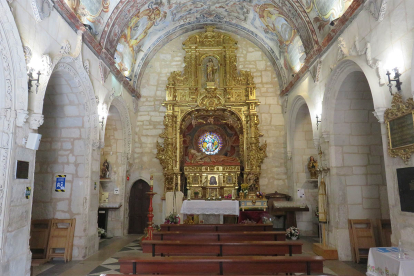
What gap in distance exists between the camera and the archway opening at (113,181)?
11.5 m

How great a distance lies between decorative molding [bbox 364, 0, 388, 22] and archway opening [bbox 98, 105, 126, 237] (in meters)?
8.36

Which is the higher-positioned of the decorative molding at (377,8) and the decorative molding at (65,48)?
the decorative molding at (377,8)

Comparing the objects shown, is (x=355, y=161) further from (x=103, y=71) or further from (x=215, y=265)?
(x=103, y=71)

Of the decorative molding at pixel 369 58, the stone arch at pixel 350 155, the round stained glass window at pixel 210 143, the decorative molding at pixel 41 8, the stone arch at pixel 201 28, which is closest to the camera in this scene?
the decorative molding at pixel 41 8

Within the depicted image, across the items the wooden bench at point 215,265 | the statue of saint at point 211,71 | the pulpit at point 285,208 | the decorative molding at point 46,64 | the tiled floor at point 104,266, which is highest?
the statue of saint at point 211,71

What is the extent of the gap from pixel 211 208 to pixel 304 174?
4.27 metres

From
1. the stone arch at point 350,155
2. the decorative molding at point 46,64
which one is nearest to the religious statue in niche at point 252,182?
the stone arch at point 350,155

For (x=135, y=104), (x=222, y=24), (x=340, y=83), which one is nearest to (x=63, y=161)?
(x=135, y=104)

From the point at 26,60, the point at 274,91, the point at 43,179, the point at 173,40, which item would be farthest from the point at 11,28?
the point at 274,91

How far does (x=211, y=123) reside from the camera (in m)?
14.0

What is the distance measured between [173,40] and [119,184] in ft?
21.8

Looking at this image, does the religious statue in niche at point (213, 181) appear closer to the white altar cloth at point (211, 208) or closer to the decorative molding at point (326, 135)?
the white altar cloth at point (211, 208)

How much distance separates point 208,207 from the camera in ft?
31.8

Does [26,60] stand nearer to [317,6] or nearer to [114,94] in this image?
[114,94]
